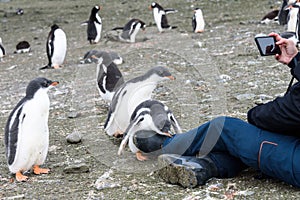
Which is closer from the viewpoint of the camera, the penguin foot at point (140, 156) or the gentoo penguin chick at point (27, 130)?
the gentoo penguin chick at point (27, 130)

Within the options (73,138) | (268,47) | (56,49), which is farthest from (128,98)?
(56,49)

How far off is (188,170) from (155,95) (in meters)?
3.30

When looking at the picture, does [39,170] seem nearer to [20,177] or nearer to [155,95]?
[20,177]

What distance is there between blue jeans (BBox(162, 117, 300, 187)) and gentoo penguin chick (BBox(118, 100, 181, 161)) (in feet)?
0.57

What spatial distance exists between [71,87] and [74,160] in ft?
11.3

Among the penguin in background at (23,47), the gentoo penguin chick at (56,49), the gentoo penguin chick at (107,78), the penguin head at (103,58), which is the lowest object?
the penguin in background at (23,47)

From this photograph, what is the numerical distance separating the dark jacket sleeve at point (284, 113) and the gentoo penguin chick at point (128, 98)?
6.42ft

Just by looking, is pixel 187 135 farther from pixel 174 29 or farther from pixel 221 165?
pixel 174 29

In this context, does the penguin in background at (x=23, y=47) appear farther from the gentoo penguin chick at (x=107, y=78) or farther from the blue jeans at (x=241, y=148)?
the blue jeans at (x=241, y=148)

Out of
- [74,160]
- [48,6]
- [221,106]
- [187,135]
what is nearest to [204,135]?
[187,135]

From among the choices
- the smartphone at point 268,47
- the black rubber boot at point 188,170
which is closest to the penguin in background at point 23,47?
the black rubber boot at point 188,170

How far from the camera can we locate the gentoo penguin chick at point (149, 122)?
4.25 m

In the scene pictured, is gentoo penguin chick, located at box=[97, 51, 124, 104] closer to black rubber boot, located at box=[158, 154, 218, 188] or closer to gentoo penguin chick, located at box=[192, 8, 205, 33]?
black rubber boot, located at box=[158, 154, 218, 188]

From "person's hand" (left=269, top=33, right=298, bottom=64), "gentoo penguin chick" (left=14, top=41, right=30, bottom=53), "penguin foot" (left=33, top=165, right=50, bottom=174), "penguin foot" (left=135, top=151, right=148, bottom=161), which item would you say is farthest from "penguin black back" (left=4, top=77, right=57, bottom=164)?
"gentoo penguin chick" (left=14, top=41, right=30, bottom=53)
